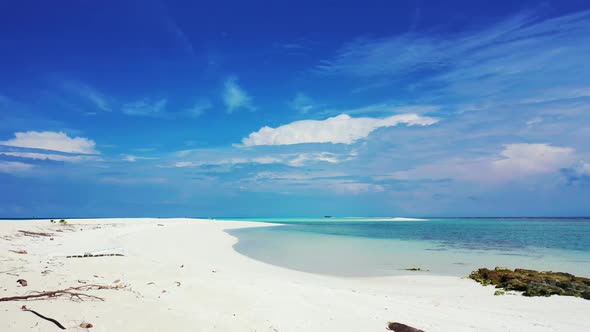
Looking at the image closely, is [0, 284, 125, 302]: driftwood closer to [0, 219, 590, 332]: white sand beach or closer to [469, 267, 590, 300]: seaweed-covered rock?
[0, 219, 590, 332]: white sand beach

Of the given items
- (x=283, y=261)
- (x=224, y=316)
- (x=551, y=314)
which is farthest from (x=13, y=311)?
(x=283, y=261)

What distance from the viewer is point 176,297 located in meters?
7.61

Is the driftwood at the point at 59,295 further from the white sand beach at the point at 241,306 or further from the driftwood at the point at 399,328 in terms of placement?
the driftwood at the point at 399,328

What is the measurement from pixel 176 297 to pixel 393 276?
944 centimetres

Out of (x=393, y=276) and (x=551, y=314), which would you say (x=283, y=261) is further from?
(x=551, y=314)

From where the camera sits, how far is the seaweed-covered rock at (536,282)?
35.7 feet

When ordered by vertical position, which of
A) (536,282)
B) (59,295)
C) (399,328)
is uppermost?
(59,295)

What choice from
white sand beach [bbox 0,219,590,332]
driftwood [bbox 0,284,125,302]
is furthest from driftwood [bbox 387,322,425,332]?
driftwood [bbox 0,284,125,302]

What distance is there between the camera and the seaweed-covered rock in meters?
10.9

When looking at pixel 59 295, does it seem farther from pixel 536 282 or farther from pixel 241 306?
pixel 536 282

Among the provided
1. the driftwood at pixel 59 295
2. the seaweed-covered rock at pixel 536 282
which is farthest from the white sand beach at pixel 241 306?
the seaweed-covered rock at pixel 536 282

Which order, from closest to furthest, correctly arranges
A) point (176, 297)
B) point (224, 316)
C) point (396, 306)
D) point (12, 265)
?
1. point (224, 316)
2. point (176, 297)
3. point (396, 306)
4. point (12, 265)

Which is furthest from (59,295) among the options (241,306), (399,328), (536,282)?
(536,282)

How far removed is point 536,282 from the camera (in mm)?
11391
